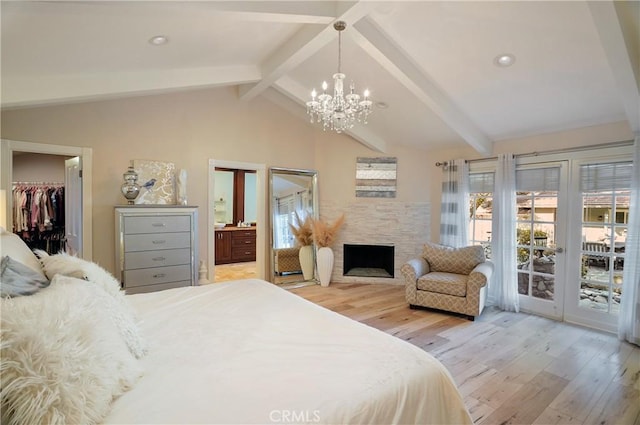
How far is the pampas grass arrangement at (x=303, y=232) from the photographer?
17.0ft

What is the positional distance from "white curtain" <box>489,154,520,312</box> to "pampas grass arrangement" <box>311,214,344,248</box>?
2338mm

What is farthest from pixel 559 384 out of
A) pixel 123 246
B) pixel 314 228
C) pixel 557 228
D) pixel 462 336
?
pixel 123 246

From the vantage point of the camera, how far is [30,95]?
2664 millimetres

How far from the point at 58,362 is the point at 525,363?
3.19 m

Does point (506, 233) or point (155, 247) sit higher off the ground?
point (506, 233)

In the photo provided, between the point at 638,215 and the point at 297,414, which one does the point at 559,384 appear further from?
the point at 297,414

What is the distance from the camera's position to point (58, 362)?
2.71ft

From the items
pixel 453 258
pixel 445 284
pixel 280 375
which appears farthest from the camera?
pixel 453 258

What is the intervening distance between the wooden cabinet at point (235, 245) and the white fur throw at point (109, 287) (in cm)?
519

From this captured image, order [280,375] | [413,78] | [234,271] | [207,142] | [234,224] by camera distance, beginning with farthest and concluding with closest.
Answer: [234,224]
[234,271]
[207,142]
[413,78]
[280,375]

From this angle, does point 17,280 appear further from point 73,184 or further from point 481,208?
point 481,208

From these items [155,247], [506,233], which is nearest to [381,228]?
[506,233]

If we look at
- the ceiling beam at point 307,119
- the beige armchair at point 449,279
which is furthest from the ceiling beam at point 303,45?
the beige armchair at point 449,279

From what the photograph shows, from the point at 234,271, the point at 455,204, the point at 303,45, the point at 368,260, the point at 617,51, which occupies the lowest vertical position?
the point at 234,271
